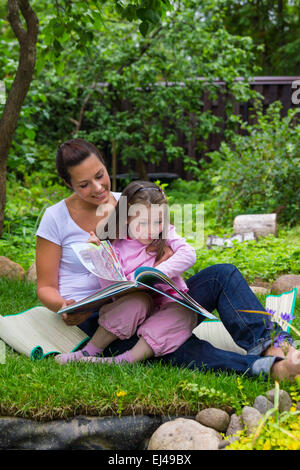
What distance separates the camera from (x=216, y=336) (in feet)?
8.98

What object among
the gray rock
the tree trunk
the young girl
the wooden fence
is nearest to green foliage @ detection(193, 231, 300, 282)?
the tree trunk

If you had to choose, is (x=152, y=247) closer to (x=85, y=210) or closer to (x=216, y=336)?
(x=85, y=210)

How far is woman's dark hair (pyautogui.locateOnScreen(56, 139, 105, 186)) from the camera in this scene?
8.32 feet

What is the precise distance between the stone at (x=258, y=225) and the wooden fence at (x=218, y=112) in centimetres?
331

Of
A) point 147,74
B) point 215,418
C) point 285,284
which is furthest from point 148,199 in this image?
point 147,74

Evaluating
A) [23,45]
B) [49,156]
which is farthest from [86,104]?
[23,45]

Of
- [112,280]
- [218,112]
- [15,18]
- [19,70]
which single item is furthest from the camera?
[218,112]

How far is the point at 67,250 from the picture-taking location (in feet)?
8.69

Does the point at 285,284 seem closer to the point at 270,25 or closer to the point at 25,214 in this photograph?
the point at 25,214

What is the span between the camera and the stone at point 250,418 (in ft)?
6.32

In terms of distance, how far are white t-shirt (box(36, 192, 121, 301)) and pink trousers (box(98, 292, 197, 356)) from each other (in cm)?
26

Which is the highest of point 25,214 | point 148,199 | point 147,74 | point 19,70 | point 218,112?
point 147,74

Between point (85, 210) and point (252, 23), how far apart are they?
39.8 feet

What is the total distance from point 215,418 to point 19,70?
284 cm
